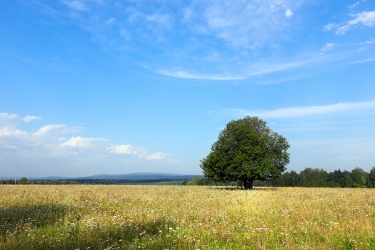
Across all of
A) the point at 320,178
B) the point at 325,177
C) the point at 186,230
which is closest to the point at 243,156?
the point at 186,230

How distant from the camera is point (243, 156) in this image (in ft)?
131

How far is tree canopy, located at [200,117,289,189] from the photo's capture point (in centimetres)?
3988

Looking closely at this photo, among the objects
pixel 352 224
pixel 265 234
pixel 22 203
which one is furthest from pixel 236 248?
pixel 22 203

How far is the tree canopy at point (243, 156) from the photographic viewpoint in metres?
39.9

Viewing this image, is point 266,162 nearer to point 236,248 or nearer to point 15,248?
point 236,248

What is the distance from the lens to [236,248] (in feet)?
26.5

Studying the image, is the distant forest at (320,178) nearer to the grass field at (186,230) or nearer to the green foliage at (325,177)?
the green foliage at (325,177)

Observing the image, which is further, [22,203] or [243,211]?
[22,203]

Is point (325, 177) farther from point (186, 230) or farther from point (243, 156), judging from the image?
point (186, 230)

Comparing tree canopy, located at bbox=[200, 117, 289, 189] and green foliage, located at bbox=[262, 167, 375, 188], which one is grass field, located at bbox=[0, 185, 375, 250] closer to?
tree canopy, located at bbox=[200, 117, 289, 189]

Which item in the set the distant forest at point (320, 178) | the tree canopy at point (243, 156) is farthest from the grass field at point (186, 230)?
the distant forest at point (320, 178)

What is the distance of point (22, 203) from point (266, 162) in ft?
105

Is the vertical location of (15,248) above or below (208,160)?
below

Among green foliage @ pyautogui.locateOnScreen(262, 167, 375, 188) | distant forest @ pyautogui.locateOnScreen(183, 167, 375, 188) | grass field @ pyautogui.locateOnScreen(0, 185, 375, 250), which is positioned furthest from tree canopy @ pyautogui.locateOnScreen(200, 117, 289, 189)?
green foliage @ pyautogui.locateOnScreen(262, 167, 375, 188)
